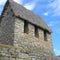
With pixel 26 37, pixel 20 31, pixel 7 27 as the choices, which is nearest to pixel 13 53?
pixel 20 31

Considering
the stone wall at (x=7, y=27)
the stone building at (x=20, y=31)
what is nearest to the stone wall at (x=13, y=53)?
the stone building at (x=20, y=31)

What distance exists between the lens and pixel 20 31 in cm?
1662

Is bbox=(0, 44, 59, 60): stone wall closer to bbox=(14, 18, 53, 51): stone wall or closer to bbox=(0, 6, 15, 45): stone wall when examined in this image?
bbox=(14, 18, 53, 51): stone wall

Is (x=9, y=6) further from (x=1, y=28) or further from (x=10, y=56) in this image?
(x=10, y=56)

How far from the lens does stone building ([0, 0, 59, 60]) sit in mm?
16359

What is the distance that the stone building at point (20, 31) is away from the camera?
16.4m

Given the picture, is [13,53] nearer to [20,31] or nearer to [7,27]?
[20,31]

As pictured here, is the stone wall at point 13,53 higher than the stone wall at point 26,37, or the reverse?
the stone wall at point 26,37

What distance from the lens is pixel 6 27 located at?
17516mm

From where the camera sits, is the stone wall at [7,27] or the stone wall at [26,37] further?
the stone wall at [7,27]

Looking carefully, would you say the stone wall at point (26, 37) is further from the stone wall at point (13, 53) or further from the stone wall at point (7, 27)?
the stone wall at point (13, 53)

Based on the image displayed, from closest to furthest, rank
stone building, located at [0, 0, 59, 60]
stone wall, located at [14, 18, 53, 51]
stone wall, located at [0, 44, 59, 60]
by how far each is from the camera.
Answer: stone wall, located at [0, 44, 59, 60] → stone wall, located at [14, 18, 53, 51] → stone building, located at [0, 0, 59, 60]

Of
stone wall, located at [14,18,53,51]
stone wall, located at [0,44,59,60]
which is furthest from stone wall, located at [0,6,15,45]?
stone wall, located at [0,44,59,60]

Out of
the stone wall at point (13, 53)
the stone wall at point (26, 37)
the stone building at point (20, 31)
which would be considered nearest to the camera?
the stone wall at point (13, 53)
